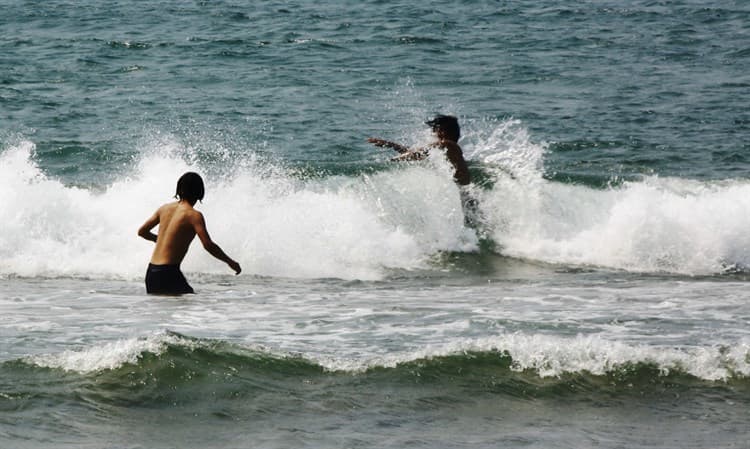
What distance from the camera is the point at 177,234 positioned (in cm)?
946

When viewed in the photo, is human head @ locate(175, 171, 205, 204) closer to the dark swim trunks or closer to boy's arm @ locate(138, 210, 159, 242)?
boy's arm @ locate(138, 210, 159, 242)

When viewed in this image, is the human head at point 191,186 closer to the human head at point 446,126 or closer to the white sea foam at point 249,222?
the white sea foam at point 249,222

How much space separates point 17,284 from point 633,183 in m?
7.96

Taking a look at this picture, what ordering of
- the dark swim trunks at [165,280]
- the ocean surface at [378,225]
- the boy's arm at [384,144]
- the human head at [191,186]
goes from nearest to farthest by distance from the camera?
the ocean surface at [378,225]
the human head at [191,186]
the dark swim trunks at [165,280]
the boy's arm at [384,144]

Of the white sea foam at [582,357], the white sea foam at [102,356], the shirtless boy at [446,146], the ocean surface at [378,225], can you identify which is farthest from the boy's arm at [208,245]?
the shirtless boy at [446,146]

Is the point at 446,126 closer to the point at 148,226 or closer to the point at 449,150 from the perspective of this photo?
the point at 449,150

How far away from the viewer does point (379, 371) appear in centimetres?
756

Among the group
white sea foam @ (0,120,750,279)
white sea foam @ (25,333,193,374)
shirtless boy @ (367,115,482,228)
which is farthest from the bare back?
shirtless boy @ (367,115,482,228)

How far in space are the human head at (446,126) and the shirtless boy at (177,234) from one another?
4231mm

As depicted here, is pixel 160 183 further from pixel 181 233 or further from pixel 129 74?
pixel 129 74

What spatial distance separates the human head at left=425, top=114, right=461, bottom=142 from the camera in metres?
13.1

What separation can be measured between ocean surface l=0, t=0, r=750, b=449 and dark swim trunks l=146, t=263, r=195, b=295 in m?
0.13

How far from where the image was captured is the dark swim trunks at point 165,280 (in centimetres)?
958

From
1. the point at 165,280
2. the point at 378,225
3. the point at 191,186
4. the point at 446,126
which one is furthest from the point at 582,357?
the point at 378,225
